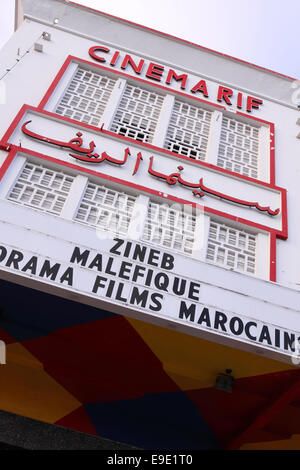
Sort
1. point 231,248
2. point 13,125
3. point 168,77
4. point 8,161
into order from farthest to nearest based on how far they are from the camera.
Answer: point 168,77
point 13,125
point 231,248
point 8,161

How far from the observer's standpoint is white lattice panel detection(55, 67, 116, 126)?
9672 millimetres

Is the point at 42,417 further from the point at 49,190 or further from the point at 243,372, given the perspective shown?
the point at 49,190

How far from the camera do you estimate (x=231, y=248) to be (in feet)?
26.8

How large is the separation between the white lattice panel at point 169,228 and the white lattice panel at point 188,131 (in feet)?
6.46

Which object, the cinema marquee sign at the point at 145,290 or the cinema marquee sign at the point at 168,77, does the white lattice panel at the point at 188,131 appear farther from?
the cinema marquee sign at the point at 145,290

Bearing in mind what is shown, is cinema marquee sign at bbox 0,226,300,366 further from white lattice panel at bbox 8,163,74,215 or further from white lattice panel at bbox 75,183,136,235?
white lattice panel at bbox 8,163,74,215

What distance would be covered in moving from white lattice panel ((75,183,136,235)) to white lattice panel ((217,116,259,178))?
2816 millimetres

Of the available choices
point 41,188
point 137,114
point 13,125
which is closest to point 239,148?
point 137,114

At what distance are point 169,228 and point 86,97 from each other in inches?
167

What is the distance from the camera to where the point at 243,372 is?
5996 millimetres

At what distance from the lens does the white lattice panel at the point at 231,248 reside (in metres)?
7.90
